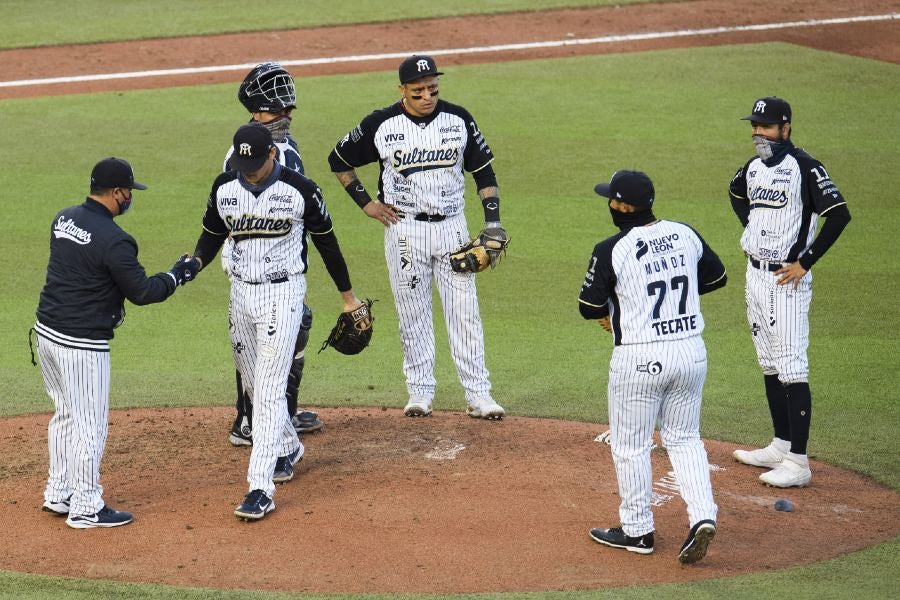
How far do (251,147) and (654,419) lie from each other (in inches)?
95.2

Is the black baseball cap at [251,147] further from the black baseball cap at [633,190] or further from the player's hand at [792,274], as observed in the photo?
the player's hand at [792,274]

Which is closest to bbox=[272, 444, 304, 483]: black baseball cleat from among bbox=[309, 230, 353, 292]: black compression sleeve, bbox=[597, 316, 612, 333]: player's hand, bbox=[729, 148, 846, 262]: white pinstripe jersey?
bbox=[309, 230, 353, 292]: black compression sleeve

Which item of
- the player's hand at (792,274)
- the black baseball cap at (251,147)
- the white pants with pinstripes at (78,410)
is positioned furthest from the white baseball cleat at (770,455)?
the white pants with pinstripes at (78,410)

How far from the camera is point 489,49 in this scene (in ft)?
63.6

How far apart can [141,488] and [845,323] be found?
602 centimetres

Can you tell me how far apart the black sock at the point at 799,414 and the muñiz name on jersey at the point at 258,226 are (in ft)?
9.67

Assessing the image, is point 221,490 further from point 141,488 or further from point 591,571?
point 591,571

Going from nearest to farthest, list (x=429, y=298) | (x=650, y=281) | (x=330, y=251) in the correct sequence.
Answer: (x=650, y=281), (x=330, y=251), (x=429, y=298)

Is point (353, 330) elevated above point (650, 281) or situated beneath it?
situated beneath

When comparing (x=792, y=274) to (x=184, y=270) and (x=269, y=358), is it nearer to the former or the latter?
(x=269, y=358)

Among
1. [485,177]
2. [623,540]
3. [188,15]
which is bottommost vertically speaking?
[623,540]

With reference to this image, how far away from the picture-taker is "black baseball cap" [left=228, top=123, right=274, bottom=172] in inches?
252

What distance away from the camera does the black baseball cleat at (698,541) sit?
227 inches

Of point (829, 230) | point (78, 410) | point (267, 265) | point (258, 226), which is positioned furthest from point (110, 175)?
point (829, 230)
